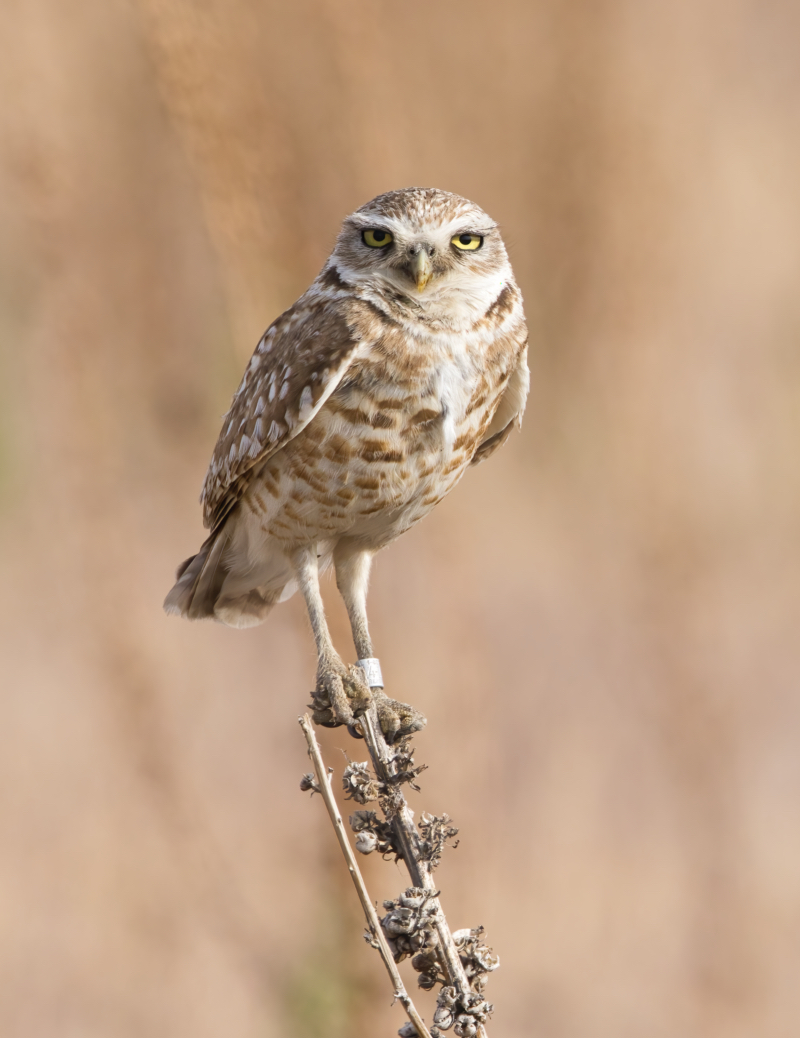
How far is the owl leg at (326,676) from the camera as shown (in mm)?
1810

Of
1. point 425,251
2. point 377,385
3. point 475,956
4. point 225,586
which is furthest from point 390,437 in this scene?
point 475,956

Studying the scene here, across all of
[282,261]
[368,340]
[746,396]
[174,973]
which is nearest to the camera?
[368,340]

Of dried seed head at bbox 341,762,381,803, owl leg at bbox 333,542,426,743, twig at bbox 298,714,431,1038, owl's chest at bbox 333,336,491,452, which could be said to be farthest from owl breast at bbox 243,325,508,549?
twig at bbox 298,714,431,1038

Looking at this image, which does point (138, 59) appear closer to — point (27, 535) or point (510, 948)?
point (27, 535)

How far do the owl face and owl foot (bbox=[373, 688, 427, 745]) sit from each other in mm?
774

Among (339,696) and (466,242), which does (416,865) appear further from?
(466,242)

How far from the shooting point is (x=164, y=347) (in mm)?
4047

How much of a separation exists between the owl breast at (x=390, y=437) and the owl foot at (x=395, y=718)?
377 mm

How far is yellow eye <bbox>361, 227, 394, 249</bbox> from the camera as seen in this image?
181cm

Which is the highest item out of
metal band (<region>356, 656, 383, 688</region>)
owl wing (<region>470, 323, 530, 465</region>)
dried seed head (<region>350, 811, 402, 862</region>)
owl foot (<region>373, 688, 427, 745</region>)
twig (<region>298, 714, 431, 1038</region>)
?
owl wing (<region>470, 323, 530, 465</region>)

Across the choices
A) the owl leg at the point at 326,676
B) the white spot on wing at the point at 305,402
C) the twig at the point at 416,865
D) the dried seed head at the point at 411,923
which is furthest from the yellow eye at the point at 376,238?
the dried seed head at the point at 411,923

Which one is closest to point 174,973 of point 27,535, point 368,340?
point 27,535

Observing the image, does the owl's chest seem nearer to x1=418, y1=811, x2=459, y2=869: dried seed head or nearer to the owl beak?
the owl beak

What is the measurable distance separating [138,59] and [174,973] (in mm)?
3590
